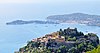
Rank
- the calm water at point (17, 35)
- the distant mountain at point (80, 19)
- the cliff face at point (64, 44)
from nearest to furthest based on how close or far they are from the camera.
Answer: the cliff face at point (64, 44) < the calm water at point (17, 35) < the distant mountain at point (80, 19)

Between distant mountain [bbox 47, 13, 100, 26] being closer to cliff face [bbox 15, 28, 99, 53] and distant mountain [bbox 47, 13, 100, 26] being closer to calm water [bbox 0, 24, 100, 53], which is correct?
calm water [bbox 0, 24, 100, 53]

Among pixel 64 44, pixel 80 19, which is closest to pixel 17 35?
pixel 80 19

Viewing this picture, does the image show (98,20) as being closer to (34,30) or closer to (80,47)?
(34,30)

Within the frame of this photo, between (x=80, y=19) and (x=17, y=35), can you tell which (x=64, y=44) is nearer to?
(x=17, y=35)

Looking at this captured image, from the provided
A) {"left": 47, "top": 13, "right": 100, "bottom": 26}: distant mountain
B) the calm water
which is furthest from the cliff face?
{"left": 47, "top": 13, "right": 100, "bottom": 26}: distant mountain

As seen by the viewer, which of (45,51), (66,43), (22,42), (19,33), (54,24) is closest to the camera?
(45,51)

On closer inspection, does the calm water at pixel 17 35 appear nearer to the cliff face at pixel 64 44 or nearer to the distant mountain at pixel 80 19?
the distant mountain at pixel 80 19

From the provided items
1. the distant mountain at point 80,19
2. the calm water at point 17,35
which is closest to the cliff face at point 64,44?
the calm water at point 17,35

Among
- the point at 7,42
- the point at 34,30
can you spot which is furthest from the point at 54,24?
the point at 7,42
